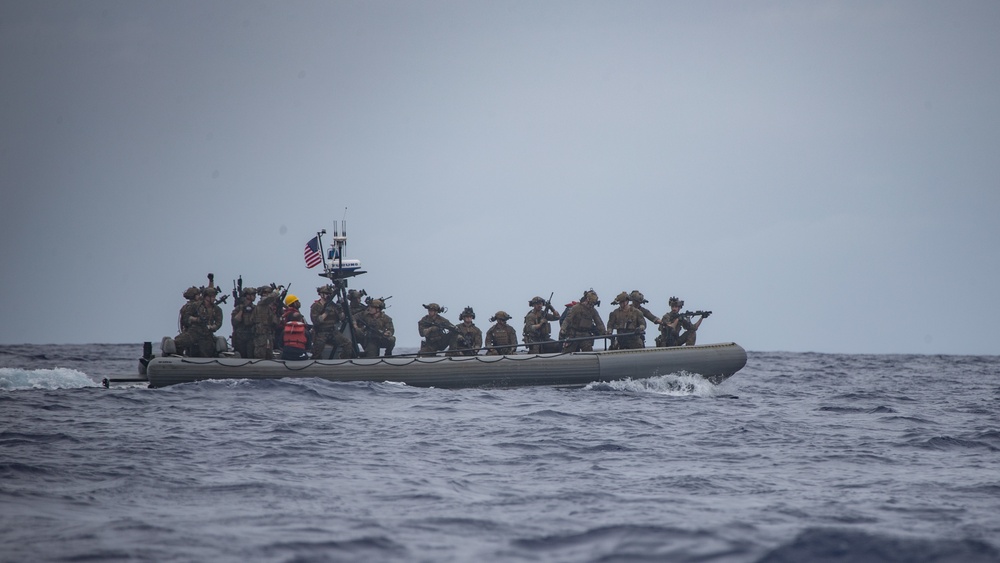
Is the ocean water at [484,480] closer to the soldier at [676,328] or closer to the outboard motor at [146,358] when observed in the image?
the outboard motor at [146,358]

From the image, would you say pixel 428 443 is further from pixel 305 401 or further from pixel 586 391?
pixel 586 391

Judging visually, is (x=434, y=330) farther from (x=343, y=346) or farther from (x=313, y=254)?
(x=313, y=254)

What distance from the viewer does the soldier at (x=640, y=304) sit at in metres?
19.8

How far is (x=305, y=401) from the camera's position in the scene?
15.8 meters

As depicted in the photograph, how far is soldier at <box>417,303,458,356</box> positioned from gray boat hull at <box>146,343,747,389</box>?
984mm

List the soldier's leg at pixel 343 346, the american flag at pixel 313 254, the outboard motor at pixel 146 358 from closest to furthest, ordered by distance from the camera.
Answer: the outboard motor at pixel 146 358
the soldier's leg at pixel 343 346
the american flag at pixel 313 254

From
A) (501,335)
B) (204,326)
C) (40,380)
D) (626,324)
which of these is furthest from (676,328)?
(40,380)

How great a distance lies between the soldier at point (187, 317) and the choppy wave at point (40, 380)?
216 centimetres

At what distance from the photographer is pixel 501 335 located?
20094 mm

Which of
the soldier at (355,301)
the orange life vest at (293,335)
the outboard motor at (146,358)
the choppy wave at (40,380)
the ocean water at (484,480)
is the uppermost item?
the soldier at (355,301)

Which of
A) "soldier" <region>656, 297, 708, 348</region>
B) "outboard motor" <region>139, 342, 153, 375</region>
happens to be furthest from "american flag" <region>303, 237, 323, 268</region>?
"soldier" <region>656, 297, 708, 348</region>

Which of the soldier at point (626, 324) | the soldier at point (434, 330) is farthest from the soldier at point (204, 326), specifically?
the soldier at point (626, 324)

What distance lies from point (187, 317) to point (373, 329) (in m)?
3.67

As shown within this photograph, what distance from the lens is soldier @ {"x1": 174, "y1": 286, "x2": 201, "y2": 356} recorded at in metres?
18.1
